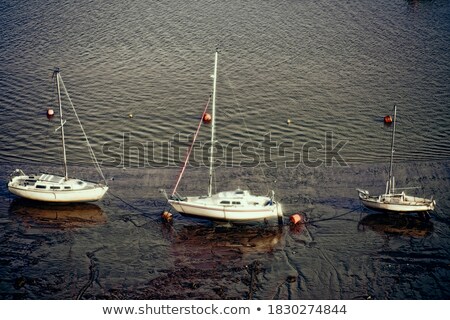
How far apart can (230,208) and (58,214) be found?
15467mm

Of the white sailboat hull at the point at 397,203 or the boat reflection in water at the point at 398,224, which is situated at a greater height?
the white sailboat hull at the point at 397,203

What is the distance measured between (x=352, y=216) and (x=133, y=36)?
55168 millimetres

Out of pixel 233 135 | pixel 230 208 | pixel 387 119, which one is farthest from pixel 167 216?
pixel 387 119

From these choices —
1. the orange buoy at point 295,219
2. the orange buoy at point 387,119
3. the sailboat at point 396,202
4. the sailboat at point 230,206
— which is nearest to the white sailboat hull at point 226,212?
the sailboat at point 230,206

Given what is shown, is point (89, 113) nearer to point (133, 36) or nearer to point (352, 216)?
point (133, 36)

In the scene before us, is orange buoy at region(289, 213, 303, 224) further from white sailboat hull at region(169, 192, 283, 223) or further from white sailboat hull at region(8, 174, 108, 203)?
white sailboat hull at region(8, 174, 108, 203)

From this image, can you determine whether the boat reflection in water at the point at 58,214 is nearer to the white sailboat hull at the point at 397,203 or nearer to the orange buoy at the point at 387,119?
the white sailboat hull at the point at 397,203

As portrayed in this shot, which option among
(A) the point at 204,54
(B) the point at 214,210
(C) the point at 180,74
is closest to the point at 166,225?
(B) the point at 214,210

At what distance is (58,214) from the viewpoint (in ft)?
179

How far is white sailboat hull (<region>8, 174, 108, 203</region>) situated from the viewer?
54.2 metres

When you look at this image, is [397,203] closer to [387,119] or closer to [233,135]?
[387,119]

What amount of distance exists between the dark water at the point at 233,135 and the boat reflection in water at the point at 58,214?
177 mm

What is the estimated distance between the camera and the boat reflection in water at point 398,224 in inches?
2053

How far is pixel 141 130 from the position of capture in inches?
2771
